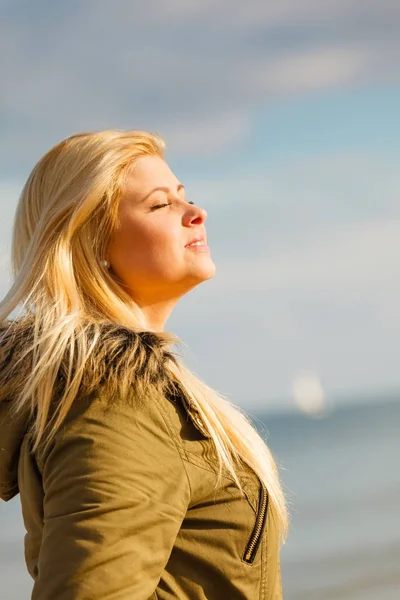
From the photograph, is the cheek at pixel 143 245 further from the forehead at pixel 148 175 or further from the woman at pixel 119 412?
the forehead at pixel 148 175

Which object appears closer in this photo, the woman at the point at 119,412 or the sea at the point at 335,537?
the woman at the point at 119,412

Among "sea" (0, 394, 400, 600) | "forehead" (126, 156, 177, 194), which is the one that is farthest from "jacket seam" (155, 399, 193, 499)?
"sea" (0, 394, 400, 600)

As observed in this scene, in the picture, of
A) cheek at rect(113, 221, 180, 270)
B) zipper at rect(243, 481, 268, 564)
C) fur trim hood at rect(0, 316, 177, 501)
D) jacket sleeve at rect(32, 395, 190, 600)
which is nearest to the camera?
jacket sleeve at rect(32, 395, 190, 600)

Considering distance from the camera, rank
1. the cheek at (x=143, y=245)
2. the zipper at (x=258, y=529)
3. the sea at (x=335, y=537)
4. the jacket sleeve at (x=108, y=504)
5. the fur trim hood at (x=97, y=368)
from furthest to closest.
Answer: the sea at (x=335, y=537) < the cheek at (x=143, y=245) < the zipper at (x=258, y=529) < the fur trim hood at (x=97, y=368) < the jacket sleeve at (x=108, y=504)

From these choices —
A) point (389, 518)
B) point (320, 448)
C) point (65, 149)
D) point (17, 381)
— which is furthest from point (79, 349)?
point (320, 448)

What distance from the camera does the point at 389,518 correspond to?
12.5m

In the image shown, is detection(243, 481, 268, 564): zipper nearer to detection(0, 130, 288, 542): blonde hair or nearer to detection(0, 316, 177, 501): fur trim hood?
detection(0, 130, 288, 542): blonde hair

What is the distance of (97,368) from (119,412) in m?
0.12

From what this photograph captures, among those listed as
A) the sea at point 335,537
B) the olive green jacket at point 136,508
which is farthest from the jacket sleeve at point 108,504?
the sea at point 335,537

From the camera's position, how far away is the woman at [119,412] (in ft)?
5.93

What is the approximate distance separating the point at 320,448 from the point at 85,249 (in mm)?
29029

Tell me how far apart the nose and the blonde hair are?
0.19 m

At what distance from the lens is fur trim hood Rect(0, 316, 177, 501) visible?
1980 mm

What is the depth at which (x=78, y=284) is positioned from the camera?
2.39 meters
